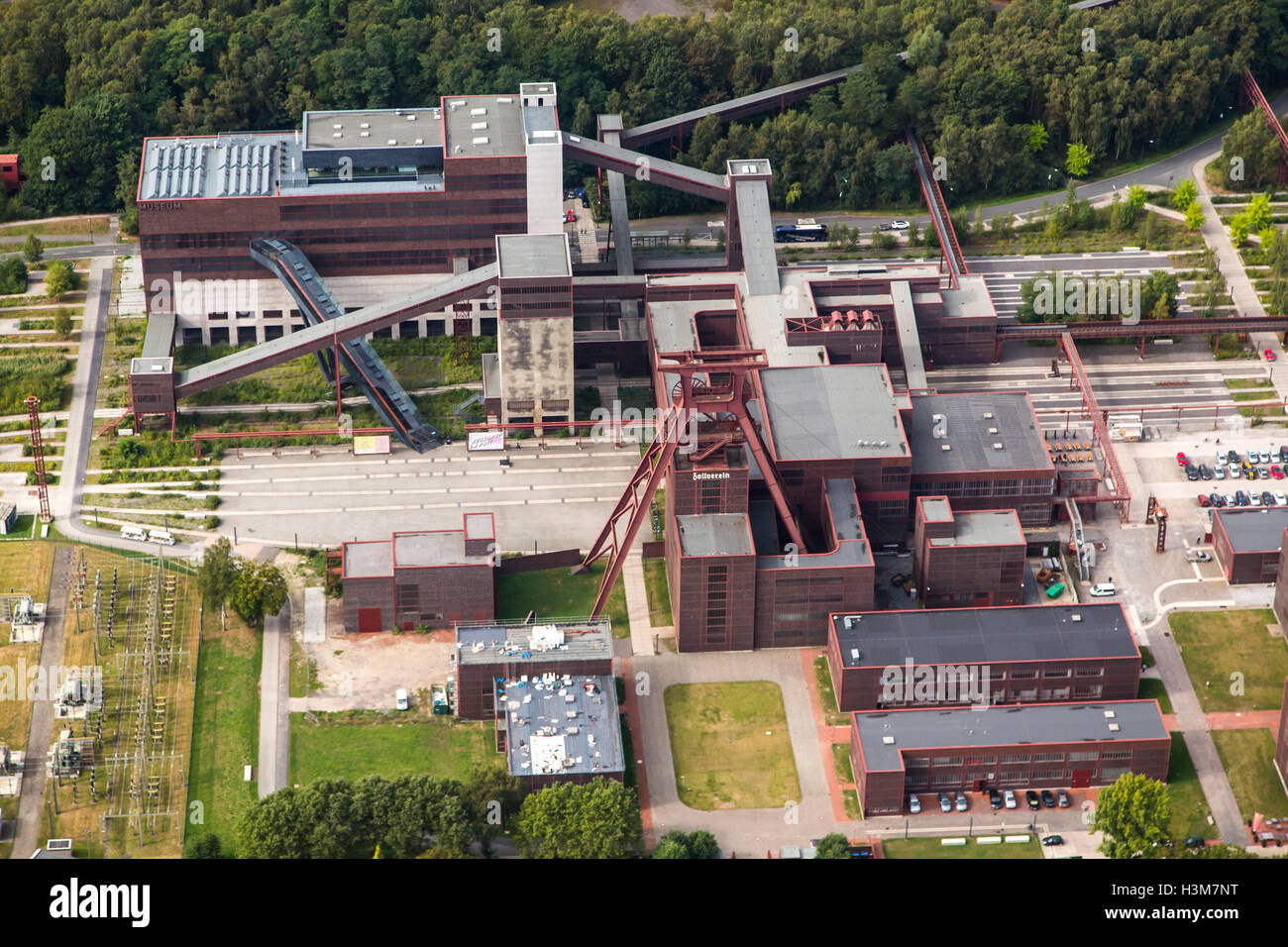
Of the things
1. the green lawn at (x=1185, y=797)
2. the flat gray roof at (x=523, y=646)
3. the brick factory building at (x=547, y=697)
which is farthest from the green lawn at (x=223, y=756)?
the green lawn at (x=1185, y=797)

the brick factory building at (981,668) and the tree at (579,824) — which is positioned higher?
A: the brick factory building at (981,668)

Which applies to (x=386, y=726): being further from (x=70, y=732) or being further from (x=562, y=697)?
(x=70, y=732)

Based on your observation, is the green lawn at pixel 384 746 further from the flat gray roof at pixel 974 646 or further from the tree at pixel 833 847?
the flat gray roof at pixel 974 646

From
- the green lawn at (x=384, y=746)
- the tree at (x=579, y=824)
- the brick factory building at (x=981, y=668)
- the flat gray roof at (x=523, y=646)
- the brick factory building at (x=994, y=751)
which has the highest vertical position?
the flat gray roof at (x=523, y=646)

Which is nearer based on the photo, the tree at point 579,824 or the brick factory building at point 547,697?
the tree at point 579,824

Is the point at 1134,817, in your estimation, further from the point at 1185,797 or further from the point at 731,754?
the point at 731,754

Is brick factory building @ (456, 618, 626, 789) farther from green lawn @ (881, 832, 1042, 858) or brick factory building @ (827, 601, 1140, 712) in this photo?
green lawn @ (881, 832, 1042, 858)
